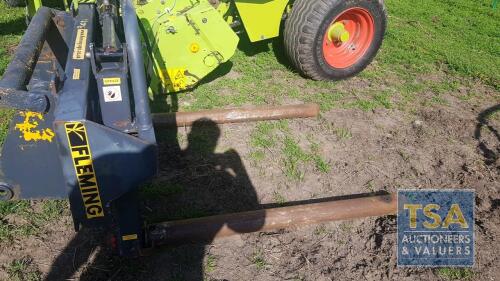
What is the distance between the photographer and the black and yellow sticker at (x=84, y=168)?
198cm

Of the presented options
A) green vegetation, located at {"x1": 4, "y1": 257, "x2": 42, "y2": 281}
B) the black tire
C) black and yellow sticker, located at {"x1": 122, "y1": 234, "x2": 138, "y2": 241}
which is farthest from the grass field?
black and yellow sticker, located at {"x1": 122, "y1": 234, "x2": 138, "y2": 241}

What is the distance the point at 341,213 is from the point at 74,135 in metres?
2.02

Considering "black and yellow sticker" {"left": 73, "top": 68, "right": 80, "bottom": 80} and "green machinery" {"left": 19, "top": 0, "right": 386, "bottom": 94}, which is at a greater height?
"black and yellow sticker" {"left": 73, "top": 68, "right": 80, "bottom": 80}

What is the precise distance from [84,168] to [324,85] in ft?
11.9

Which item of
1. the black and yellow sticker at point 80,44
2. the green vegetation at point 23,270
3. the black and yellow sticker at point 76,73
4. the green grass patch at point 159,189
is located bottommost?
the green vegetation at point 23,270

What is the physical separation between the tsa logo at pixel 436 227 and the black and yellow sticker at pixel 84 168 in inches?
82.7

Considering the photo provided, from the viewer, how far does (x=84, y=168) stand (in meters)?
2.08

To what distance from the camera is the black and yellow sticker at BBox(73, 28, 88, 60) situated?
96.7 inches

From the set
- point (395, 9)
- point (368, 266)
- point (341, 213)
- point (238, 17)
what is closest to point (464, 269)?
point (368, 266)

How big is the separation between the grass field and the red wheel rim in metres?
0.27

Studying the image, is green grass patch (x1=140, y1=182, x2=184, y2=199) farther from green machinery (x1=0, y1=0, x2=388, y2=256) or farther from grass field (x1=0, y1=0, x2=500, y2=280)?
green machinery (x1=0, y1=0, x2=388, y2=256)

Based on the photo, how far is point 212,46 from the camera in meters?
4.38

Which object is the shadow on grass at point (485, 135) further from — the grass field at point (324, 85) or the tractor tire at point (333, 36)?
the tractor tire at point (333, 36)

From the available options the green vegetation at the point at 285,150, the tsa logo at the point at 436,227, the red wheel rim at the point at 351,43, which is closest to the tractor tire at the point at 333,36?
the red wheel rim at the point at 351,43
